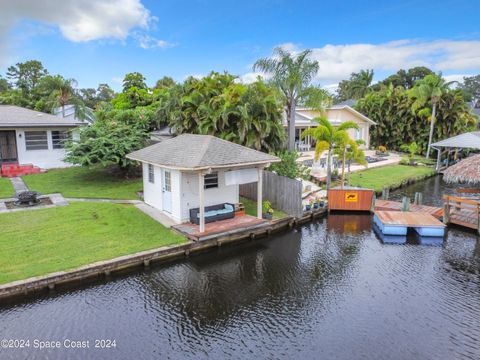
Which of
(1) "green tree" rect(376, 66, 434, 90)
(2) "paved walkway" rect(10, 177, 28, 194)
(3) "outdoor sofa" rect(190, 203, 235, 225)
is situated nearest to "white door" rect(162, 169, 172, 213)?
(3) "outdoor sofa" rect(190, 203, 235, 225)

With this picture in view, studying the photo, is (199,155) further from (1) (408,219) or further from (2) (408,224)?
Answer: (1) (408,219)

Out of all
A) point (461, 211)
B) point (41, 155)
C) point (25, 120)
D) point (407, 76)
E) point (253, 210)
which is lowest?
point (253, 210)

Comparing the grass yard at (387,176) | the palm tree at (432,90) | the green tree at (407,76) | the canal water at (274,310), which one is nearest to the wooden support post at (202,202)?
the canal water at (274,310)

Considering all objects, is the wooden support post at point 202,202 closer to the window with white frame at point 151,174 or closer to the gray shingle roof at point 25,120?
the window with white frame at point 151,174

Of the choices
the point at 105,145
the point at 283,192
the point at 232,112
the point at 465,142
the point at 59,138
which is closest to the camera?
the point at 283,192

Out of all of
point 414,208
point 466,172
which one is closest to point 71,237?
point 414,208

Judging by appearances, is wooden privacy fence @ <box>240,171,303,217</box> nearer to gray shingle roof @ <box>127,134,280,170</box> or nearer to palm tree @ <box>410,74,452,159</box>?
gray shingle roof @ <box>127,134,280,170</box>

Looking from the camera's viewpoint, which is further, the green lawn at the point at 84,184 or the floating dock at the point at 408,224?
the green lawn at the point at 84,184
